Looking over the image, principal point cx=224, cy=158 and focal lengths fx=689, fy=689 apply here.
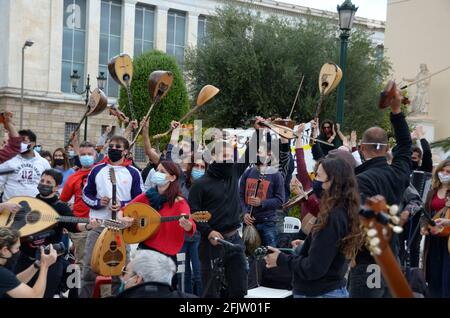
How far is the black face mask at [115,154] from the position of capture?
8305mm

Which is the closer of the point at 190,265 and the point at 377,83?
the point at 190,265

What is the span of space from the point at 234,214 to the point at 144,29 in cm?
4475

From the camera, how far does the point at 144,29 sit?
5100 cm

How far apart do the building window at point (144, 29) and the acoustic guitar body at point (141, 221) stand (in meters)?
43.6

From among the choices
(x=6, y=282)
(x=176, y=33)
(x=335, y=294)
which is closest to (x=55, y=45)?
(x=176, y=33)

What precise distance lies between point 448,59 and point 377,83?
3460 millimetres

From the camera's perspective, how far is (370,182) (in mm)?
5762

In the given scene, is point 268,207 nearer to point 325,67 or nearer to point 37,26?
point 325,67

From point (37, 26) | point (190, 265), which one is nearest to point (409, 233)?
point (190, 265)

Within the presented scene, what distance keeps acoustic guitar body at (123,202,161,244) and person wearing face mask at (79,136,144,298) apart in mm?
502

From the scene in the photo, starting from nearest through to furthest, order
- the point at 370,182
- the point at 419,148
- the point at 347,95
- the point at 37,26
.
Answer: the point at 370,182 < the point at 419,148 < the point at 347,95 < the point at 37,26

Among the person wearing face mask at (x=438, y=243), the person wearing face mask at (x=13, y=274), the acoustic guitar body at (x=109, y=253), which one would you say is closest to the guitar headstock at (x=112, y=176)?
the acoustic guitar body at (x=109, y=253)

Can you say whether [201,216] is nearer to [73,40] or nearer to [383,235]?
[383,235]

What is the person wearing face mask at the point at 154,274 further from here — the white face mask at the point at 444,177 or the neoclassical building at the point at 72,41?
the neoclassical building at the point at 72,41
